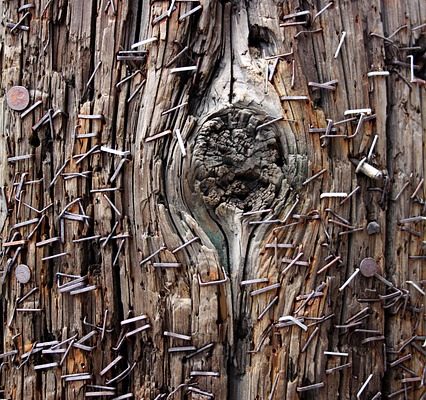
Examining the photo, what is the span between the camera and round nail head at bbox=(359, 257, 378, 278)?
6.32 feet

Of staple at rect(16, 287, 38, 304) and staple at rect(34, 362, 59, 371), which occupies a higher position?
staple at rect(16, 287, 38, 304)

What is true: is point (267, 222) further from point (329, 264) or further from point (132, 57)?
point (132, 57)

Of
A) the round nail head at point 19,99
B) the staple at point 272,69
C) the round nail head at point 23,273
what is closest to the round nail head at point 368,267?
the staple at point 272,69

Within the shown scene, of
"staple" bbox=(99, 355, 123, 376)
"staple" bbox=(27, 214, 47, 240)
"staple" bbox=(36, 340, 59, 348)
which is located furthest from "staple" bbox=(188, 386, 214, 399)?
"staple" bbox=(27, 214, 47, 240)

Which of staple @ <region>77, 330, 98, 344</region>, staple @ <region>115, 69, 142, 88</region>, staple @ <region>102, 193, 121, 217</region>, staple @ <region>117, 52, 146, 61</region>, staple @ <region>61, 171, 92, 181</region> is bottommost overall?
staple @ <region>77, 330, 98, 344</region>

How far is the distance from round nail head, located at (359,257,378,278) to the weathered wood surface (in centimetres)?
3

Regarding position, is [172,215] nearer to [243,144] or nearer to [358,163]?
[243,144]

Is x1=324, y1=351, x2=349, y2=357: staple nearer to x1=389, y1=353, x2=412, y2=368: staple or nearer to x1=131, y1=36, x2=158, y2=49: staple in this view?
x1=389, y1=353, x2=412, y2=368: staple

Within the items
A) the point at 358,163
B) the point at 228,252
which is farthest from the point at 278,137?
the point at 228,252

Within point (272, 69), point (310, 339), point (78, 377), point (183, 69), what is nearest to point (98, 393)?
point (78, 377)

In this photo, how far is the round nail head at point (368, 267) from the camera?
75.8 inches

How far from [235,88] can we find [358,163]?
1.51ft

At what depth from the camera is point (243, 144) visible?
1.88m

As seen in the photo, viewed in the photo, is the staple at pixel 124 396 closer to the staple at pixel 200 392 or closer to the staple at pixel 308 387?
the staple at pixel 200 392
